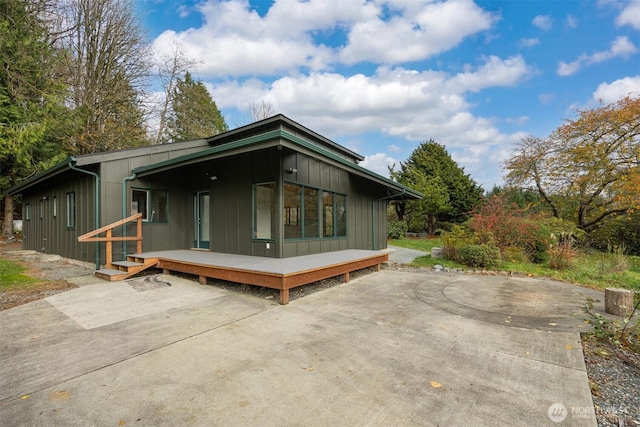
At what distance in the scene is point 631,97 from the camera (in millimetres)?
11469

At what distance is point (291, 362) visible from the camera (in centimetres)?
265

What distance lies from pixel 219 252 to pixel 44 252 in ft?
23.0

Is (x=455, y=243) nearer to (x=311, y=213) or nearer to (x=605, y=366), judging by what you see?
(x=311, y=213)

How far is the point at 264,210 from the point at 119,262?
3.47 metres

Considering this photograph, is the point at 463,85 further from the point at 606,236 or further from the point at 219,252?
the point at 219,252

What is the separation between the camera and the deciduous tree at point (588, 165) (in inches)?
449

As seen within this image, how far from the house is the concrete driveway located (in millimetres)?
2581

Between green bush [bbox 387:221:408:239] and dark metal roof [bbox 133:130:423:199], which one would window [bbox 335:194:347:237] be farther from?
green bush [bbox 387:221:408:239]

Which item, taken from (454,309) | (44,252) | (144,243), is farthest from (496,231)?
(44,252)

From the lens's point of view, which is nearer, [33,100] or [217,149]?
[217,149]

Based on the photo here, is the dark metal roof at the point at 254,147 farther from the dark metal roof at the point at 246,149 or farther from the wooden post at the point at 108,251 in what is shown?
the wooden post at the point at 108,251

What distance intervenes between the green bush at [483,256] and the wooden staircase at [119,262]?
7.91 metres

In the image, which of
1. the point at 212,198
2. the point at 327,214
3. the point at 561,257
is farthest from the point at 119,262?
the point at 561,257

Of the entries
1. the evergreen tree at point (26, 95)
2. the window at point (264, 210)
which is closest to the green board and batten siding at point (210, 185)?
the window at point (264, 210)
